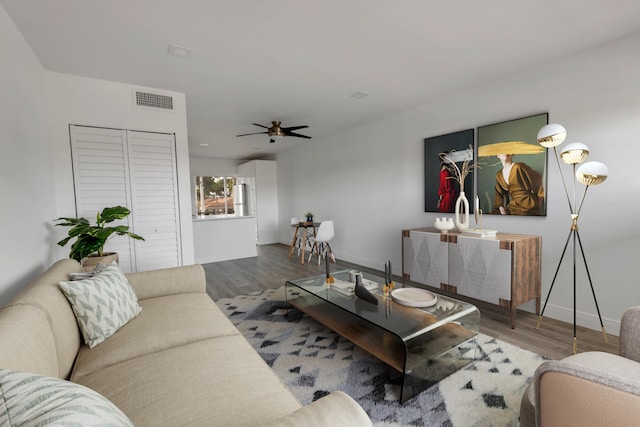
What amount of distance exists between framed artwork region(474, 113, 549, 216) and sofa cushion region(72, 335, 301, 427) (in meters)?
3.04

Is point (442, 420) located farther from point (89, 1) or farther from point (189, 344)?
point (89, 1)

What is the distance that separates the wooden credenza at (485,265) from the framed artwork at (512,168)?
1.22 feet

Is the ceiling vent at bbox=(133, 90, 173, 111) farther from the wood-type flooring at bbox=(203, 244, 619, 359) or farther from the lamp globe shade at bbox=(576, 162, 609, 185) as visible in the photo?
the lamp globe shade at bbox=(576, 162, 609, 185)

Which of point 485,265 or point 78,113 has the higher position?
point 78,113

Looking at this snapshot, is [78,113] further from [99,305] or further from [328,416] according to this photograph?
[328,416]

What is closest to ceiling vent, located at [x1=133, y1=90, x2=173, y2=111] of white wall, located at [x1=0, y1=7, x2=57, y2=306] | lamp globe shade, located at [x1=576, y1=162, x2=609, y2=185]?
white wall, located at [x1=0, y1=7, x2=57, y2=306]

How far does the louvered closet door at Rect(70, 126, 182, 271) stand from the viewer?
3.16m

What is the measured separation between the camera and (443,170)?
376 centimetres

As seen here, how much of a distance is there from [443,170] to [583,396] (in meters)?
3.26

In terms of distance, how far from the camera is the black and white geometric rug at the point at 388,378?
1608mm

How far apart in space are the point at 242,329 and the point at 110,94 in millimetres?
2909

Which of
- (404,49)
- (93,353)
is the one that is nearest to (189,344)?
(93,353)

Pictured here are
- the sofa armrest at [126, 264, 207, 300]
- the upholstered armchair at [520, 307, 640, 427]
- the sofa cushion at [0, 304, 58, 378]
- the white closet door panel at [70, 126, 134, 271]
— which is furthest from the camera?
the white closet door panel at [70, 126, 134, 271]

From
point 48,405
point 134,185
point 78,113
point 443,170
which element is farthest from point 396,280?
point 78,113
